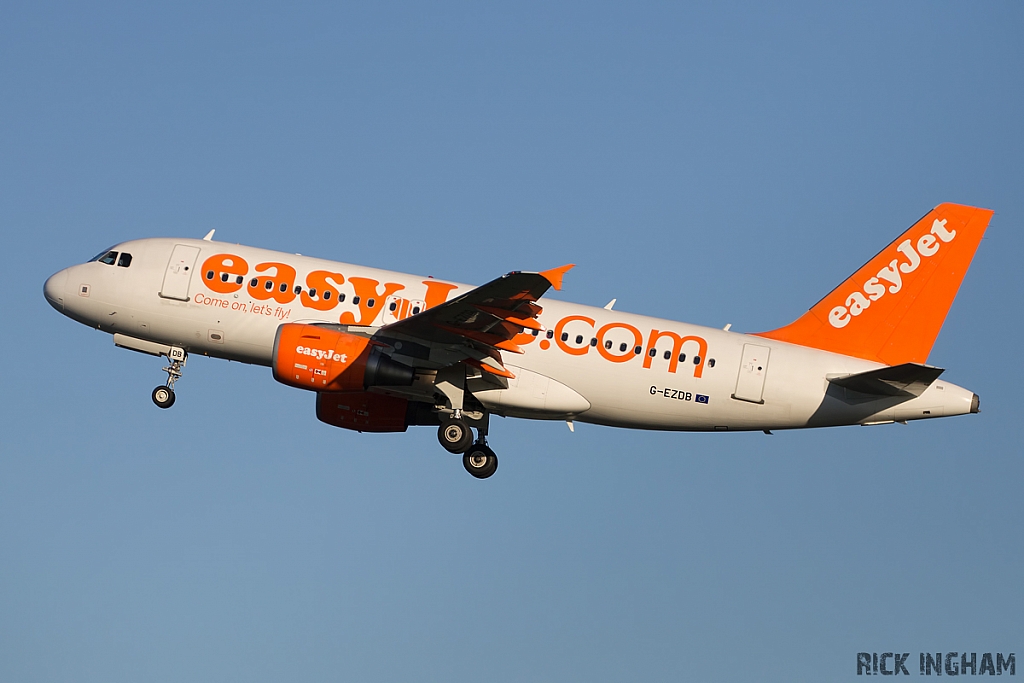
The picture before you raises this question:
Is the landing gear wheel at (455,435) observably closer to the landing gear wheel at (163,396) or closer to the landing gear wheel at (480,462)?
the landing gear wheel at (480,462)

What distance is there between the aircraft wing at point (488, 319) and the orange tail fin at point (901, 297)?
806 cm

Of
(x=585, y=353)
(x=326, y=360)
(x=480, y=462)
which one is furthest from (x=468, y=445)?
(x=326, y=360)

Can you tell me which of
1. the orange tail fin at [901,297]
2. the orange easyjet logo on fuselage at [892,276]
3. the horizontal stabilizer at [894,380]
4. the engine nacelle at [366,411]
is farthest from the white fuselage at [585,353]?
the engine nacelle at [366,411]

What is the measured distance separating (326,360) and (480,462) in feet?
19.6

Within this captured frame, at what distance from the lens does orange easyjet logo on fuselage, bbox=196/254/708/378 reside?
33000mm

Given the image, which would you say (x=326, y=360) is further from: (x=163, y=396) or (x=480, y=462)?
(x=163, y=396)

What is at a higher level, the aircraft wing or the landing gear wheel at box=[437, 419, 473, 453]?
the aircraft wing

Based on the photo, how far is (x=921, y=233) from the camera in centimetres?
3444

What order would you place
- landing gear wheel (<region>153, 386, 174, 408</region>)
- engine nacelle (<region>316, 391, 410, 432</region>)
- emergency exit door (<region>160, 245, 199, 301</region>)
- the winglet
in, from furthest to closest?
engine nacelle (<region>316, 391, 410, 432</region>) < landing gear wheel (<region>153, 386, 174, 408</region>) < emergency exit door (<region>160, 245, 199, 301</region>) < the winglet

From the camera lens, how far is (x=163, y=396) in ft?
116

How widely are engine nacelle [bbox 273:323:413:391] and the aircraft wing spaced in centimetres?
76

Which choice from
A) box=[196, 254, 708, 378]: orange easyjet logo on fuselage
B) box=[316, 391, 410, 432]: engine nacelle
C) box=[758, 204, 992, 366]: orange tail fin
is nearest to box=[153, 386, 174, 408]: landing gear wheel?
box=[196, 254, 708, 378]: orange easyjet logo on fuselage

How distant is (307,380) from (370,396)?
4921 mm

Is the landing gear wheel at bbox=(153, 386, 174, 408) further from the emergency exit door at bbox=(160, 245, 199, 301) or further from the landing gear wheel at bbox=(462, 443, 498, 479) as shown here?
the landing gear wheel at bbox=(462, 443, 498, 479)
